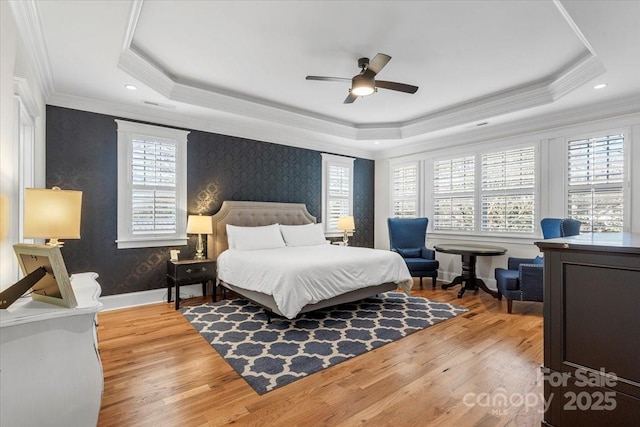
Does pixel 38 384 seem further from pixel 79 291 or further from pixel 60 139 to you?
pixel 60 139

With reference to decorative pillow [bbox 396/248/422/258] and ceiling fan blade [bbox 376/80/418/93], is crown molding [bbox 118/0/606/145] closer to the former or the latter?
ceiling fan blade [bbox 376/80/418/93]

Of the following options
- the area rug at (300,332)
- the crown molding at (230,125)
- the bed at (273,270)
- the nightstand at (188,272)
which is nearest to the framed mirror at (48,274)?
the area rug at (300,332)

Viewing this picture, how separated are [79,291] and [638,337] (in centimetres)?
297

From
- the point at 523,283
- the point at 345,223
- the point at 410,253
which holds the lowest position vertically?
the point at 523,283

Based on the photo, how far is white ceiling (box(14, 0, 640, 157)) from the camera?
2.52 m

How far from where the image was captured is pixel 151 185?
4.44m

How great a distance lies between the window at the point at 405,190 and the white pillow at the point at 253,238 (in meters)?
2.91

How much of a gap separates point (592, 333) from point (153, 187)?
4.75 m

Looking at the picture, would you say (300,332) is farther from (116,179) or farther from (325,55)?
(116,179)

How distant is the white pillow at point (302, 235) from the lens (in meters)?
5.20

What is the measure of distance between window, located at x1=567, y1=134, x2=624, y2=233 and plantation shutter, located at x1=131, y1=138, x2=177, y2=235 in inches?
222

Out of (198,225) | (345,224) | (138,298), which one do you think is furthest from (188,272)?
(345,224)

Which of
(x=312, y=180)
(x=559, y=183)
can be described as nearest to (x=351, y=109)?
(x=312, y=180)

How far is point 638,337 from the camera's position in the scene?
1462mm
